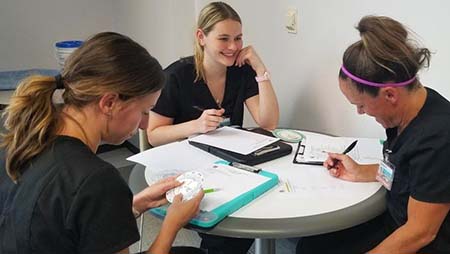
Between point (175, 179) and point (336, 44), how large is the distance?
990mm

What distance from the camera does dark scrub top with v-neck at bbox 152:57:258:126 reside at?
6.19ft

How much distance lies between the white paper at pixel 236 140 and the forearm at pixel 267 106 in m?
0.27

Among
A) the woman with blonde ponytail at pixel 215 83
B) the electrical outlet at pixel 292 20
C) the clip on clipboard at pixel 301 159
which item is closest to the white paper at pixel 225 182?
the clip on clipboard at pixel 301 159

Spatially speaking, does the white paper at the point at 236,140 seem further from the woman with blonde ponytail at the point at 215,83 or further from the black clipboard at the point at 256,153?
the woman with blonde ponytail at the point at 215,83

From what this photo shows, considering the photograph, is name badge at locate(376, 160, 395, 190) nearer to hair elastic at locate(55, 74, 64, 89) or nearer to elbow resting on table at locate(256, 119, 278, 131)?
elbow resting on table at locate(256, 119, 278, 131)

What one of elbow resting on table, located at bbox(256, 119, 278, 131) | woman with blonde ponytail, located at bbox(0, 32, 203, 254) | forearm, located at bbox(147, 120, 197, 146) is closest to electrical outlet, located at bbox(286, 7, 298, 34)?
elbow resting on table, located at bbox(256, 119, 278, 131)

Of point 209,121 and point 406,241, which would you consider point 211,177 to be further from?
point 406,241

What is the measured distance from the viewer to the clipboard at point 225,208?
1.12 meters

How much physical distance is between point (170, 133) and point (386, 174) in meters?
0.84

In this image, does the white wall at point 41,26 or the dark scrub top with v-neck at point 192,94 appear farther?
the white wall at point 41,26

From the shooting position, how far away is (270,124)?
1958 mm

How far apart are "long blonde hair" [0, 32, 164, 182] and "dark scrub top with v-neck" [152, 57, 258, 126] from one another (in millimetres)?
867

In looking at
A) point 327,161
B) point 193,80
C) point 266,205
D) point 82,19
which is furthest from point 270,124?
point 82,19

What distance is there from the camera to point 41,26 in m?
3.16
